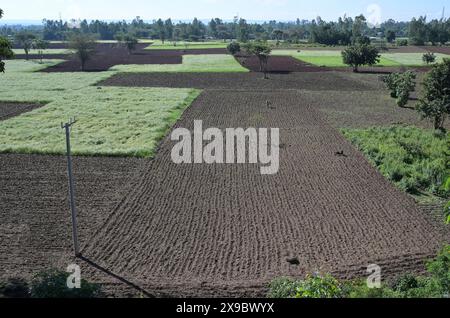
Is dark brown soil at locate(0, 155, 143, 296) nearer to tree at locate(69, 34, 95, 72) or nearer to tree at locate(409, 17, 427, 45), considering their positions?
tree at locate(69, 34, 95, 72)

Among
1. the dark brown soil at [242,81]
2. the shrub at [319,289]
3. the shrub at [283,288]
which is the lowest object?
the shrub at [283,288]

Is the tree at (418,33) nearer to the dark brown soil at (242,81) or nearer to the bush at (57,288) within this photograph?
the dark brown soil at (242,81)

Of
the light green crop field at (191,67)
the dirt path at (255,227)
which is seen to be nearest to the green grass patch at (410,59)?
the light green crop field at (191,67)

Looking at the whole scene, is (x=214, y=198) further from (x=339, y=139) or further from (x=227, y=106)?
(x=227, y=106)

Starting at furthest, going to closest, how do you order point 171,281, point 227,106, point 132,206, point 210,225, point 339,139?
point 227,106, point 339,139, point 132,206, point 210,225, point 171,281

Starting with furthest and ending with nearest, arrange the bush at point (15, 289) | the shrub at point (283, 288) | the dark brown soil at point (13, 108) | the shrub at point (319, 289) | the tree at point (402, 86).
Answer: the tree at point (402, 86) → the dark brown soil at point (13, 108) → the bush at point (15, 289) → the shrub at point (283, 288) → the shrub at point (319, 289)

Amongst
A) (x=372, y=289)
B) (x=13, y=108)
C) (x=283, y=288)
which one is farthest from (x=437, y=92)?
(x=13, y=108)
